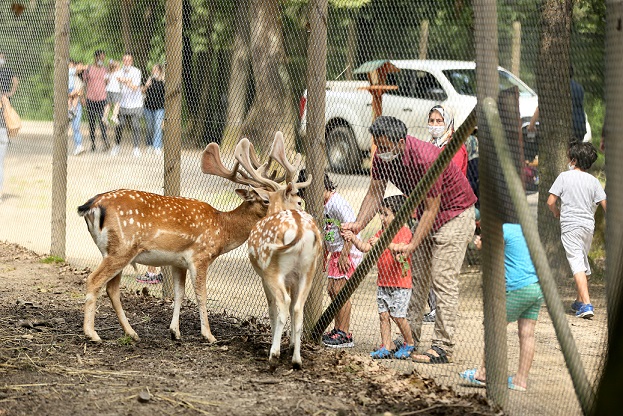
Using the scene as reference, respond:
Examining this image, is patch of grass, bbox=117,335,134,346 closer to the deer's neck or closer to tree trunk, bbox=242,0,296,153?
the deer's neck

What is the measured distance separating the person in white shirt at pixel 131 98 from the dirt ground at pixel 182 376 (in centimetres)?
251

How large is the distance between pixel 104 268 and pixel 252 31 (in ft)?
8.03

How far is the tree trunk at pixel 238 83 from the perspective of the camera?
7.88m

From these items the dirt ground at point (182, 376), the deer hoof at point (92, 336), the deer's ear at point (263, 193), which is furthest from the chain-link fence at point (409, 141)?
the deer hoof at point (92, 336)

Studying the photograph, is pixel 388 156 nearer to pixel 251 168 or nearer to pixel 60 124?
pixel 251 168

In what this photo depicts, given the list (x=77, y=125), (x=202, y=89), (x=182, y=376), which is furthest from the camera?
(x=77, y=125)

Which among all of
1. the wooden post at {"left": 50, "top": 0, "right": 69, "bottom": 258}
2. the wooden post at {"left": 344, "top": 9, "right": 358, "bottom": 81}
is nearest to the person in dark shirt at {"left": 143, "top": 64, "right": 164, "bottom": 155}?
the wooden post at {"left": 50, "top": 0, "right": 69, "bottom": 258}

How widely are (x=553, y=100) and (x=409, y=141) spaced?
148 cm

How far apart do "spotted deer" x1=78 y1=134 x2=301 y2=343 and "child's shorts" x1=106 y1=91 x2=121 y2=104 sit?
3080mm

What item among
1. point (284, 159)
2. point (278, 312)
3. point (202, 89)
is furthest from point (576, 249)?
point (202, 89)

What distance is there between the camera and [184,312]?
809cm

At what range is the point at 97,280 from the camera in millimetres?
6805

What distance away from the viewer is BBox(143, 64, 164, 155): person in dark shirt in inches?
360

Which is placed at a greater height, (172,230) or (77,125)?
(77,125)
